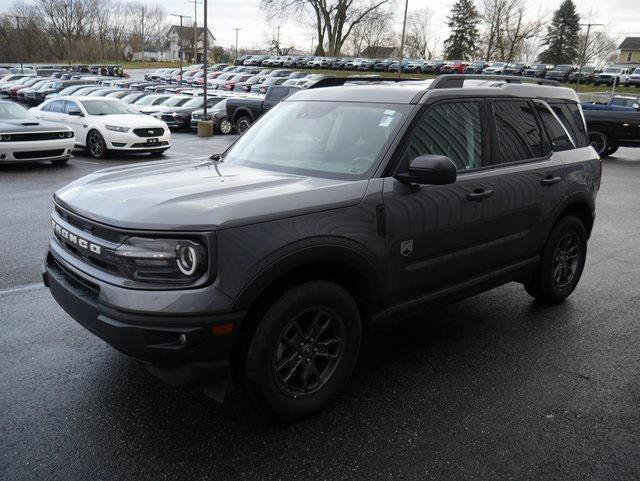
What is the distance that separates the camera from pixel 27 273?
5590 mm

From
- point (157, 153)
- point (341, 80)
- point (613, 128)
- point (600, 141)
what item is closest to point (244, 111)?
point (157, 153)

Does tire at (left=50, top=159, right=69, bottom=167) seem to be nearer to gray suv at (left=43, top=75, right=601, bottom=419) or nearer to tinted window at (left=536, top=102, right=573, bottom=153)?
gray suv at (left=43, top=75, right=601, bottom=419)

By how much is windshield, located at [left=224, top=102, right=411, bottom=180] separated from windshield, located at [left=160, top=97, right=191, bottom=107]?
2148 cm

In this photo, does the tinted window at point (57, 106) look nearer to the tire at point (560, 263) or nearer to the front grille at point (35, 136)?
the front grille at point (35, 136)

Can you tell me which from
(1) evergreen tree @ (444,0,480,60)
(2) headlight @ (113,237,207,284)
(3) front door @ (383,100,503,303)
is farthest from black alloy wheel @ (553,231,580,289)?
(1) evergreen tree @ (444,0,480,60)

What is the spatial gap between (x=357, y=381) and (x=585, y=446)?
136 centimetres

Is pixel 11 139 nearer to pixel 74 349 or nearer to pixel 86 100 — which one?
pixel 86 100

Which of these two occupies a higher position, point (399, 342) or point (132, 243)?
point (132, 243)

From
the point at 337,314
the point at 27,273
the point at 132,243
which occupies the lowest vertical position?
the point at 27,273

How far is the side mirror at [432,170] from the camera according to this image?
3191 millimetres

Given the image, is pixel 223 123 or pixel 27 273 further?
pixel 223 123

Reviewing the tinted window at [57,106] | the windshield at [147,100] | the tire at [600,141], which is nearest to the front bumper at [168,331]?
the tinted window at [57,106]

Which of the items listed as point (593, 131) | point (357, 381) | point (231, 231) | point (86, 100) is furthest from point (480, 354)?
point (593, 131)

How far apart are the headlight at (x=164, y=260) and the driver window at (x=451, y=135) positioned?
1481 millimetres
